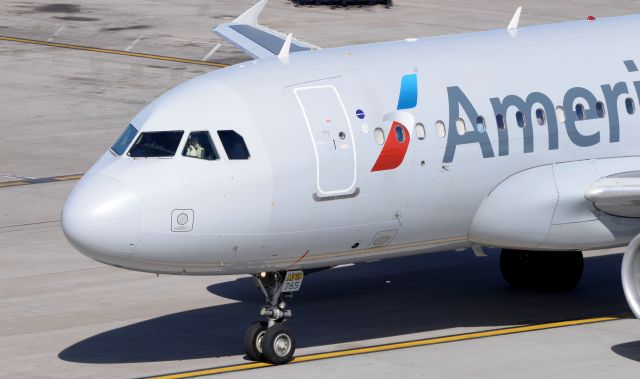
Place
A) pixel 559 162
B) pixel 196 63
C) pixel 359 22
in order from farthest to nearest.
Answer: pixel 359 22, pixel 196 63, pixel 559 162

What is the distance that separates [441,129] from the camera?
24.0m

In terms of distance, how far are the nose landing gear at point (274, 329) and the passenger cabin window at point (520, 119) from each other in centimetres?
430

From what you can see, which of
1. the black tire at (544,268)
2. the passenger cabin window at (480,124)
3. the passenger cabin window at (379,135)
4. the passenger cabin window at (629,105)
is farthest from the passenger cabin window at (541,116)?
the black tire at (544,268)

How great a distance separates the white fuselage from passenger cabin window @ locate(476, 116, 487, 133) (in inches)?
1.6

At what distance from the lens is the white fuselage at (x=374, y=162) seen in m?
22.2

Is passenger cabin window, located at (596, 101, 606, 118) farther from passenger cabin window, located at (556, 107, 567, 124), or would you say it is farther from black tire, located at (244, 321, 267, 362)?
black tire, located at (244, 321, 267, 362)

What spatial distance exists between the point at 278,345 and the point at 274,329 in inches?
9.8

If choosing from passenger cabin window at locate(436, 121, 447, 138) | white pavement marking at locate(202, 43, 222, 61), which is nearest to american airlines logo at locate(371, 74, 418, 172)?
passenger cabin window at locate(436, 121, 447, 138)

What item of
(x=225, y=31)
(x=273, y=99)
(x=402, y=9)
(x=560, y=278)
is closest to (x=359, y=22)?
(x=402, y=9)

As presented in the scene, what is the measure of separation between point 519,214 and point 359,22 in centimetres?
3743

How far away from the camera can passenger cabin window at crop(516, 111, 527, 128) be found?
24.6 meters

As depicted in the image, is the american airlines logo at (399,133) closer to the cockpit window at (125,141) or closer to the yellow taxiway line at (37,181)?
the cockpit window at (125,141)

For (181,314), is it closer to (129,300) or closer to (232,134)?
(129,300)

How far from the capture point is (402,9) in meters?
64.4
